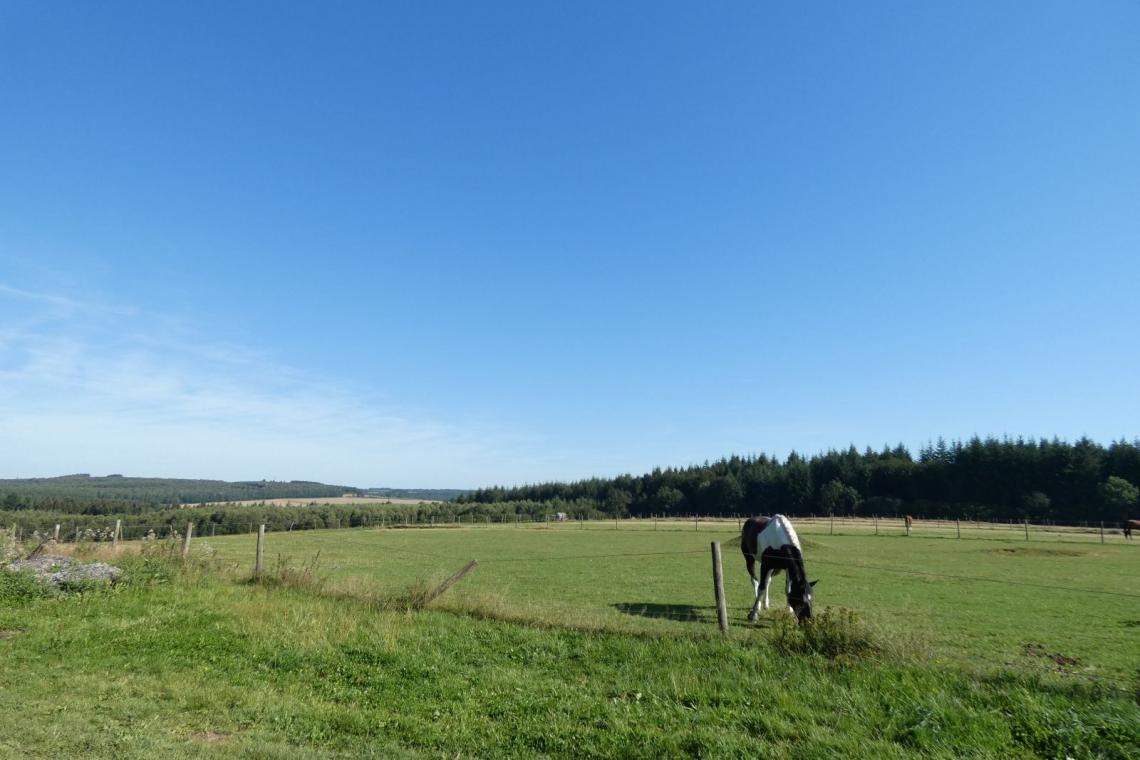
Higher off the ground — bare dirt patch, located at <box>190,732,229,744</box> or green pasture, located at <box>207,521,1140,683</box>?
bare dirt patch, located at <box>190,732,229,744</box>

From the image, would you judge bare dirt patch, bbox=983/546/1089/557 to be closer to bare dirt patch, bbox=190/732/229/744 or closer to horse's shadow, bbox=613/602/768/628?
horse's shadow, bbox=613/602/768/628

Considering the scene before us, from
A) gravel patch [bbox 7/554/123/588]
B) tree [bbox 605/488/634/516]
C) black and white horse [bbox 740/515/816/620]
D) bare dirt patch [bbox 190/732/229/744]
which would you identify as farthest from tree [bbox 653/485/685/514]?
bare dirt patch [bbox 190/732/229/744]

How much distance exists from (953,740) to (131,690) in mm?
9313

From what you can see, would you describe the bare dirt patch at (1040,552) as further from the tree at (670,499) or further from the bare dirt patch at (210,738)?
the tree at (670,499)

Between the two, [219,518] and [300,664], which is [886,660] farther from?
[219,518]

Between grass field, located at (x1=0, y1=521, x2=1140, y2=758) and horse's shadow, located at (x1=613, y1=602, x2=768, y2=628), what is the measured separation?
0.47 feet

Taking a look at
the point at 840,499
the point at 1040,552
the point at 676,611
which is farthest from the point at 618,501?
the point at 676,611

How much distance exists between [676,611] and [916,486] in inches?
4491

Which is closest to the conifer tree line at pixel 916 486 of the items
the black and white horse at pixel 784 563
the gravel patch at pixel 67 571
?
the black and white horse at pixel 784 563

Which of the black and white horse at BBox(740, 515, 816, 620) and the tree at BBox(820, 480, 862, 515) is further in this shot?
the tree at BBox(820, 480, 862, 515)

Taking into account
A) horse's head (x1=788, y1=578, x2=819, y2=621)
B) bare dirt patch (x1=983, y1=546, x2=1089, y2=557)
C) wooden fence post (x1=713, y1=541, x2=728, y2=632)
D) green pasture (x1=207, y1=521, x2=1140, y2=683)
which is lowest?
bare dirt patch (x1=983, y1=546, x2=1089, y2=557)

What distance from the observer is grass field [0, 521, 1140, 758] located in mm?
6059

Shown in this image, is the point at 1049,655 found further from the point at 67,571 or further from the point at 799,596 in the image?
the point at 67,571

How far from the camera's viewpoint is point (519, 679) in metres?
8.09
